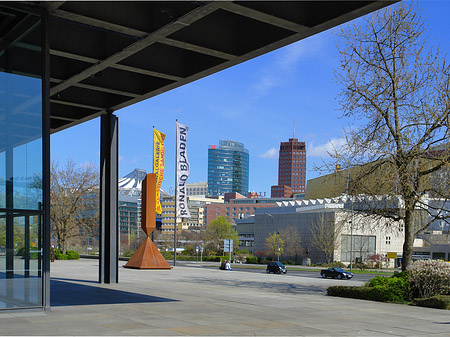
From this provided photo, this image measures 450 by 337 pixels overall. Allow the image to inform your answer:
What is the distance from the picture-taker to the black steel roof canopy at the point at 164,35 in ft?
39.7

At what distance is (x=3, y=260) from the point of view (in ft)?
38.7

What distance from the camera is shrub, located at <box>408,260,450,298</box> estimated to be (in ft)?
62.5

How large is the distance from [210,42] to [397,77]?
10.6 m

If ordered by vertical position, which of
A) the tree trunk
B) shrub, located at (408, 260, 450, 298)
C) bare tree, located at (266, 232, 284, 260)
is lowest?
bare tree, located at (266, 232, 284, 260)

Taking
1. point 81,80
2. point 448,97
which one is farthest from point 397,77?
point 81,80

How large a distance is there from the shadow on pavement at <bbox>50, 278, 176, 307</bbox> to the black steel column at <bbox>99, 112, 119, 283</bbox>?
4.48ft

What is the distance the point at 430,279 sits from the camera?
1930 cm

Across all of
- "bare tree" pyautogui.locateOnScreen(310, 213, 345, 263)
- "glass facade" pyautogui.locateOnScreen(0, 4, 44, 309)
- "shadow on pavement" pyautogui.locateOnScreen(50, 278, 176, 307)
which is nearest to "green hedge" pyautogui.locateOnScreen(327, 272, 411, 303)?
"shadow on pavement" pyautogui.locateOnScreen(50, 278, 176, 307)

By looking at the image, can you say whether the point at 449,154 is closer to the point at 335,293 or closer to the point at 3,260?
the point at 335,293

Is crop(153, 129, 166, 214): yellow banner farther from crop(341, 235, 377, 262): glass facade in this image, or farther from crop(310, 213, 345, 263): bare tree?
crop(341, 235, 377, 262): glass facade

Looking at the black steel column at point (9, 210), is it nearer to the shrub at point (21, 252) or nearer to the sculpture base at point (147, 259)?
the shrub at point (21, 252)

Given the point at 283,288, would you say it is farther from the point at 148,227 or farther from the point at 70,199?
the point at 70,199

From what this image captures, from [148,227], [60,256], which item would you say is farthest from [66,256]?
[148,227]

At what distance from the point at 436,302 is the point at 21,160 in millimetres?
13518
